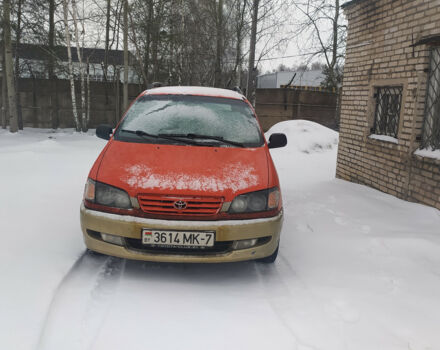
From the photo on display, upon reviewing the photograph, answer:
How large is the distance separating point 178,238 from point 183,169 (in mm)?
571

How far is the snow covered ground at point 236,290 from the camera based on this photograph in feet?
8.26

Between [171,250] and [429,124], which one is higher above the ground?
[429,124]

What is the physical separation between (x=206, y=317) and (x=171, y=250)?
1.95 feet

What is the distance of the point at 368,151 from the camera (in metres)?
6.92

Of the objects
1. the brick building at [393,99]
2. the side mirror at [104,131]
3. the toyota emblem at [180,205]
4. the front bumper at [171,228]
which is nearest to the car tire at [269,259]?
the front bumper at [171,228]

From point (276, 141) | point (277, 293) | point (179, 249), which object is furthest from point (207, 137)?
point (277, 293)

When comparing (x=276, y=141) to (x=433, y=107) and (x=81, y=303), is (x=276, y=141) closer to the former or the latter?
(x=433, y=107)

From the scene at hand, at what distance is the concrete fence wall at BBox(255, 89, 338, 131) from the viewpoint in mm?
16875

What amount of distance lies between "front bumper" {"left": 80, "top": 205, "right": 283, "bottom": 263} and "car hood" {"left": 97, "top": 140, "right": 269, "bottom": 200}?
23cm

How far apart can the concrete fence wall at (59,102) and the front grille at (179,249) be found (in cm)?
1595

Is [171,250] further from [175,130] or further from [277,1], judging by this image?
[277,1]

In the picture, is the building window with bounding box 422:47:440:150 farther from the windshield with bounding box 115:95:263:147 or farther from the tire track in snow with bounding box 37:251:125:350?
the tire track in snow with bounding box 37:251:125:350

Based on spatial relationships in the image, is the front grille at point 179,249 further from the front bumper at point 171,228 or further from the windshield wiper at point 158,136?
the windshield wiper at point 158,136

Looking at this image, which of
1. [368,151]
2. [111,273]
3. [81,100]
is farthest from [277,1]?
[111,273]
